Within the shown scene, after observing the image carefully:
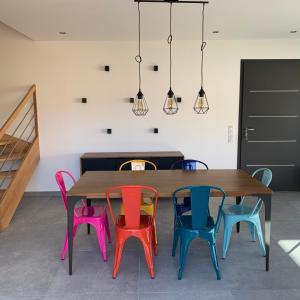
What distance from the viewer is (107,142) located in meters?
5.22

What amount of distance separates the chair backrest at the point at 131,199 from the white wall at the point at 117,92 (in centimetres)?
261

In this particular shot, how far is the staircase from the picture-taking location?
13.6ft

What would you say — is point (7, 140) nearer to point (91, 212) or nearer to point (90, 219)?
point (91, 212)

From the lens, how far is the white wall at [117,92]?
5.00 m

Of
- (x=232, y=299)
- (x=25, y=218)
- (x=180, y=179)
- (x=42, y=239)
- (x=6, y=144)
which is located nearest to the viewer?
(x=232, y=299)

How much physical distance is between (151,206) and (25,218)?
1.98 metres

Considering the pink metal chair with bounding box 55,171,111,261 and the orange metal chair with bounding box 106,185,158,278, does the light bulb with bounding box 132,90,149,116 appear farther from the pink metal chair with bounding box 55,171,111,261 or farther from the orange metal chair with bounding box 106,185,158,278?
the pink metal chair with bounding box 55,171,111,261

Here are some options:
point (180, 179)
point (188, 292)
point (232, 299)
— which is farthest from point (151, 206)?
point (232, 299)

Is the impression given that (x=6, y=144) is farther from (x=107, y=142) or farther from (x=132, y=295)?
(x=132, y=295)

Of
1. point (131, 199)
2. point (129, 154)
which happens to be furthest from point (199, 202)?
point (129, 154)

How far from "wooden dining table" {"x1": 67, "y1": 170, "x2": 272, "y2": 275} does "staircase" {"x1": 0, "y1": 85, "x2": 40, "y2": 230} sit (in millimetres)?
1345

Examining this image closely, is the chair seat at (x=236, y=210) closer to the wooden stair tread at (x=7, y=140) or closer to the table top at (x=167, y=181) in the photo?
the table top at (x=167, y=181)

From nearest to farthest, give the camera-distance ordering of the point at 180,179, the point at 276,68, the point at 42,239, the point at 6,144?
the point at 180,179, the point at 42,239, the point at 6,144, the point at 276,68

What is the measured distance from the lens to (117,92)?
511 cm
